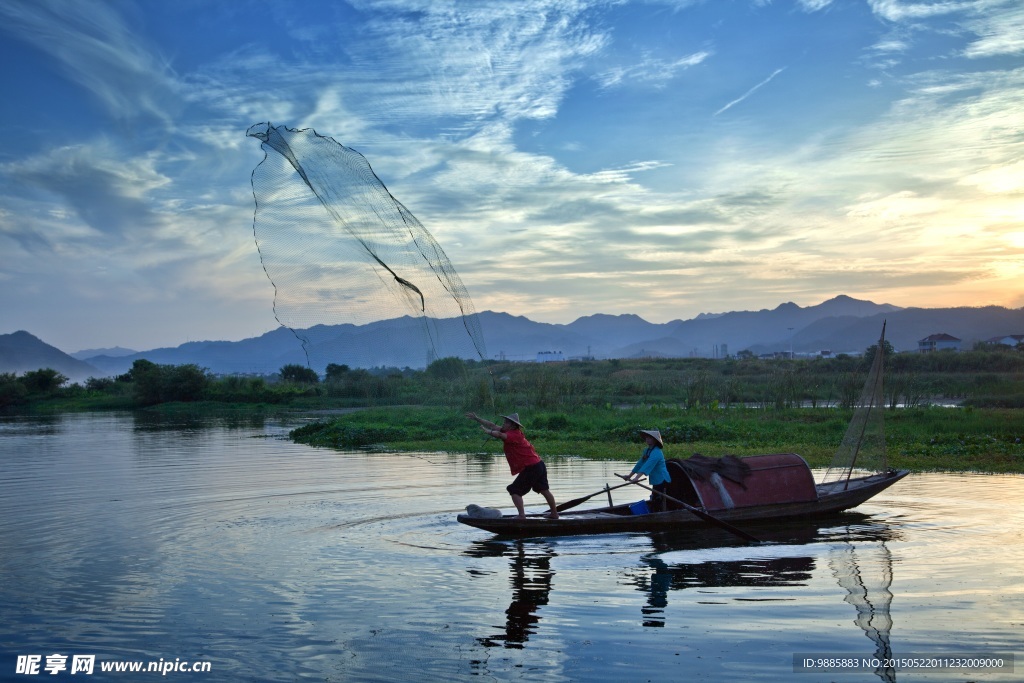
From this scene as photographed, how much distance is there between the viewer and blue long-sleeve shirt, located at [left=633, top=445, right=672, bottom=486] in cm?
1302

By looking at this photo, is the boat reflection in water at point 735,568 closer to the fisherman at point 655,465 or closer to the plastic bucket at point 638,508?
the plastic bucket at point 638,508

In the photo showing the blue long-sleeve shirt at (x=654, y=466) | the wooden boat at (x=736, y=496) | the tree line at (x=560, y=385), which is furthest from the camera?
the tree line at (x=560, y=385)

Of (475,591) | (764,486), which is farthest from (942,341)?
(475,591)

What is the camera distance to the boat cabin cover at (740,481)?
43.1 feet

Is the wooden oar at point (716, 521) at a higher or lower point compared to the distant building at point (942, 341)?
lower

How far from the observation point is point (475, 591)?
31.7 feet

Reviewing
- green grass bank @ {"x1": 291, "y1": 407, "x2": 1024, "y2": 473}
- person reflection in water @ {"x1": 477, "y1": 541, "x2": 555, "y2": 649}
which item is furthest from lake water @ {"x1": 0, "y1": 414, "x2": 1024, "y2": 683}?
green grass bank @ {"x1": 291, "y1": 407, "x2": 1024, "y2": 473}

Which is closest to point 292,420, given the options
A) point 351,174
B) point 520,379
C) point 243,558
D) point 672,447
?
point 520,379

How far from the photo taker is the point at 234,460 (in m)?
23.6

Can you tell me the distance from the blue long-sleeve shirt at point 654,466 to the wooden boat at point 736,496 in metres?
0.34

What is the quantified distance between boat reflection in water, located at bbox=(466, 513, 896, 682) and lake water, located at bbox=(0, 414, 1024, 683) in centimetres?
4

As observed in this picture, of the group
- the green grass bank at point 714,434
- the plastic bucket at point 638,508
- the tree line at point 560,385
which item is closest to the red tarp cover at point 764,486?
the plastic bucket at point 638,508

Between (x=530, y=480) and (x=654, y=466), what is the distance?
190cm

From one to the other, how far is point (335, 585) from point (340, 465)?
490 inches
